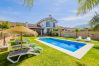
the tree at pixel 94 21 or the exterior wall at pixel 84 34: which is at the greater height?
the tree at pixel 94 21

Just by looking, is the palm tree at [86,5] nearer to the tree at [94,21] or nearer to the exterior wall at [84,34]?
→ the tree at [94,21]

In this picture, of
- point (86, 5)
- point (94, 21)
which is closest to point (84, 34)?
point (94, 21)

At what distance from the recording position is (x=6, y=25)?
32875 mm

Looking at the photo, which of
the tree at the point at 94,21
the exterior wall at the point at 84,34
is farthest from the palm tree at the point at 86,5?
the exterior wall at the point at 84,34

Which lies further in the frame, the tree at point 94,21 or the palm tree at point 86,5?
the tree at point 94,21

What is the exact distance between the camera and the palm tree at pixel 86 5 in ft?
24.1

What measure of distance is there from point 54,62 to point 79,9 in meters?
3.66

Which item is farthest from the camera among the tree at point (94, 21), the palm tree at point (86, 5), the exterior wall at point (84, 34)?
the exterior wall at point (84, 34)

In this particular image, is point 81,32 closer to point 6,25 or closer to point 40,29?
point 40,29

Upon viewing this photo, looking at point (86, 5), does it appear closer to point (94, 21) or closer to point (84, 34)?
point (94, 21)

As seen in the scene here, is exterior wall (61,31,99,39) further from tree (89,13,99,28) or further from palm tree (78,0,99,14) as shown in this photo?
palm tree (78,0,99,14)

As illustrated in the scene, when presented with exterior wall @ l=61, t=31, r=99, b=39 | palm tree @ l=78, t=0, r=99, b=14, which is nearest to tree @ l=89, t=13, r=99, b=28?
palm tree @ l=78, t=0, r=99, b=14

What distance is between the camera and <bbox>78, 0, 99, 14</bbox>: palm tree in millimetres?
7344

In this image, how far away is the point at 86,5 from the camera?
7.47m
